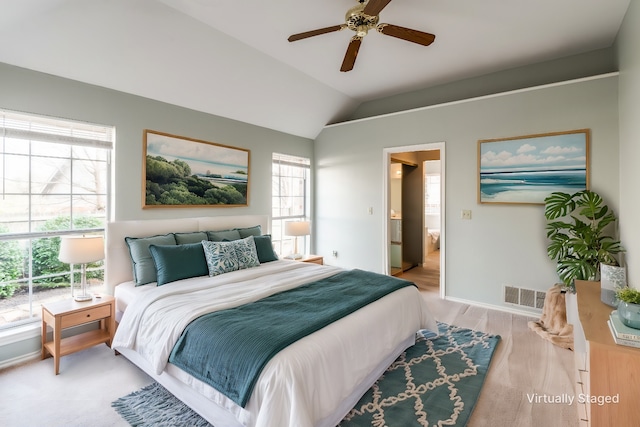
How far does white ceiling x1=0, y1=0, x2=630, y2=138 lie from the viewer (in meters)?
2.52

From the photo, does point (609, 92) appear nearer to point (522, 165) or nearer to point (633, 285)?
point (522, 165)

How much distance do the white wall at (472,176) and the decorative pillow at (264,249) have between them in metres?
1.75

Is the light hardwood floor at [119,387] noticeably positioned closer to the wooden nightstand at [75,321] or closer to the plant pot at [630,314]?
the wooden nightstand at [75,321]

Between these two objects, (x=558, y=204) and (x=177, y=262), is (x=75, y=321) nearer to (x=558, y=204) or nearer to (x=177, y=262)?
(x=177, y=262)

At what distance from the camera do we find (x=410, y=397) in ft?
6.97

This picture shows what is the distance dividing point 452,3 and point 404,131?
200 cm

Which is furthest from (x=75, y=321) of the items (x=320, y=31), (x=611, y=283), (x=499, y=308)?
(x=499, y=308)

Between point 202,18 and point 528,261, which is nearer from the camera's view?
point 202,18

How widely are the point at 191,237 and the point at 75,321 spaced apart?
3.96 feet

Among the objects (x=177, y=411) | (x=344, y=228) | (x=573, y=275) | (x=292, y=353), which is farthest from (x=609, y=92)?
(x=177, y=411)

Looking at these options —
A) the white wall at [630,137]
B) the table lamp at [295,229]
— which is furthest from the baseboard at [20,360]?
the white wall at [630,137]

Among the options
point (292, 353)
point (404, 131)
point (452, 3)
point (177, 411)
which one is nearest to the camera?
point (292, 353)

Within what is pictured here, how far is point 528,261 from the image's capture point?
362cm

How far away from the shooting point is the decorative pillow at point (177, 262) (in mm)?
2852
